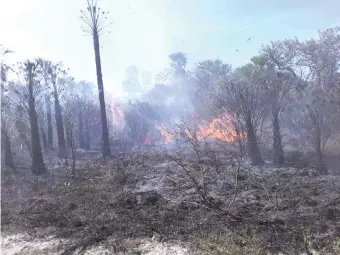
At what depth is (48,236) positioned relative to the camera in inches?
296

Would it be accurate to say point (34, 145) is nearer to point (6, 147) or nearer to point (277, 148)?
point (6, 147)

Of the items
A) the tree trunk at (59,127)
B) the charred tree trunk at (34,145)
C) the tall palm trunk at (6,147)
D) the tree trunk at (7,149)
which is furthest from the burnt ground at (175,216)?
the tree trunk at (59,127)

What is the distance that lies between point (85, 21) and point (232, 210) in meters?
19.0

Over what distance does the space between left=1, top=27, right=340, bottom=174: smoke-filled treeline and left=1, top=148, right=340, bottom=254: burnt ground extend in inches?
177

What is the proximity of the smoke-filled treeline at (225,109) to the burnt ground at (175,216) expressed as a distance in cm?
450

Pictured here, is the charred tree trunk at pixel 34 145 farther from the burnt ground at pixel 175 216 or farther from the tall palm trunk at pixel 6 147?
the burnt ground at pixel 175 216

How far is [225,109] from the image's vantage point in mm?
16984

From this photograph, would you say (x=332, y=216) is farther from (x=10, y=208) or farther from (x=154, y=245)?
(x=10, y=208)

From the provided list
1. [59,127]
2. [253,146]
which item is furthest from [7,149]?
[253,146]

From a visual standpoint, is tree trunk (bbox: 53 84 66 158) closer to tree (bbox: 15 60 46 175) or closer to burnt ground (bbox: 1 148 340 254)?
tree (bbox: 15 60 46 175)

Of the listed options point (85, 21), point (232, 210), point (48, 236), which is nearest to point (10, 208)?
point (48, 236)

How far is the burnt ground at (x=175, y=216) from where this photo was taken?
6.21 meters

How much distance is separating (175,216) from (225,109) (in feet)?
32.9

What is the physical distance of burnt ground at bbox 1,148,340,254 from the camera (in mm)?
6207
